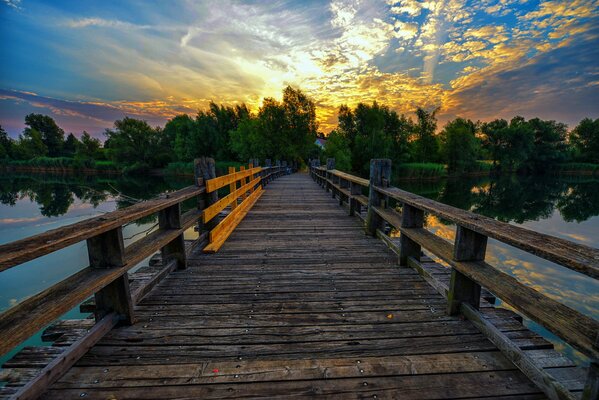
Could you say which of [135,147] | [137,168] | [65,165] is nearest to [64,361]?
[137,168]

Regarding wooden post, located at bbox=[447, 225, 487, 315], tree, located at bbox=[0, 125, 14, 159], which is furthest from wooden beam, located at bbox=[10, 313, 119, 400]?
tree, located at bbox=[0, 125, 14, 159]

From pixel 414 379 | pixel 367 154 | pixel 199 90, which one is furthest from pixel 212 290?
pixel 367 154

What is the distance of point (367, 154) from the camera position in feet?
145

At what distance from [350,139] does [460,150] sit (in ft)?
66.9

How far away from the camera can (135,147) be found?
54188 millimetres

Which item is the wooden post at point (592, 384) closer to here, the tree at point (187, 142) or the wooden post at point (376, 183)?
the wooden post at point (376, 183)

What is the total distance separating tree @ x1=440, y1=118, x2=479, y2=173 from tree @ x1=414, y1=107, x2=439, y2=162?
2.26 m

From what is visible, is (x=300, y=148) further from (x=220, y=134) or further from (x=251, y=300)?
(x=251, y=300)

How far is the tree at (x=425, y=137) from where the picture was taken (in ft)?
168

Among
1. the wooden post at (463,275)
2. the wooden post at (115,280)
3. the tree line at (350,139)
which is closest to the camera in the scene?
the wooden post at (115,280)

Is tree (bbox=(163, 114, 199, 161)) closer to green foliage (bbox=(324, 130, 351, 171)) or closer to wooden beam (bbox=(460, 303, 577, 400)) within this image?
green foliage (bbox=(324, 130, 351, 171))

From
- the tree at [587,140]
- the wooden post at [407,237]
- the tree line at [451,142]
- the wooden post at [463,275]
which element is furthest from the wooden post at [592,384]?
the tree at [587,140]

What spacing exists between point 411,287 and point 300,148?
38334 mm

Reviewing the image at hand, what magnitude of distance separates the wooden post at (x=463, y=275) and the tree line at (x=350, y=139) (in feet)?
122
